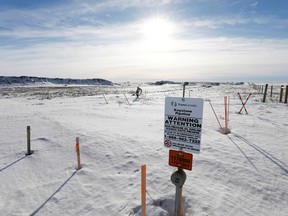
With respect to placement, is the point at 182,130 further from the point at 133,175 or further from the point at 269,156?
the point at 269,156

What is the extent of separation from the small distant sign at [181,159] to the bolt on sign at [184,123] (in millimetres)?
85

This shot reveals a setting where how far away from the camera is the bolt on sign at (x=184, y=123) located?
11.6 feet

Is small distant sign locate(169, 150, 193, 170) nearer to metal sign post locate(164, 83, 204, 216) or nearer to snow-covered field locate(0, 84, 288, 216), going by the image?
metal sign post locate(164, 83, 204, 216)

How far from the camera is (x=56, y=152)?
8.48 metres

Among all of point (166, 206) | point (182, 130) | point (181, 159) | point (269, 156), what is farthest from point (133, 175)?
point (269, 156)

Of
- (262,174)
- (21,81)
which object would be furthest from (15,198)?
(21,81)

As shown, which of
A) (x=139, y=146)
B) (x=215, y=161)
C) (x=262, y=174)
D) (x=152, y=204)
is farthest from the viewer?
(x=139, y=146)

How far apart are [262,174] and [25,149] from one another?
Answer: 790 centimetres

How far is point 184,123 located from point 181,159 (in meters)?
0.59

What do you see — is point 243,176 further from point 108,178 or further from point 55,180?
point 55,180

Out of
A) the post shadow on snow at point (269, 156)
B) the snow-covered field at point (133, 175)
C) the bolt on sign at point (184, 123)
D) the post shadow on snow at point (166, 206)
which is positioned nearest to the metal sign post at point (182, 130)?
the bolt on sign at point (184, 123)

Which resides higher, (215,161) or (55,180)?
(215,161)

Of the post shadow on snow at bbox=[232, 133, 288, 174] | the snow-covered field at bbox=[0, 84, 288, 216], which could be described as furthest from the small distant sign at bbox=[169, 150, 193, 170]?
the post shadow on snow at bbox=[232, 133, 288, 174]

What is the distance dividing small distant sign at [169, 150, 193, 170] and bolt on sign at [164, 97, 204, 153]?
0.08 metres
